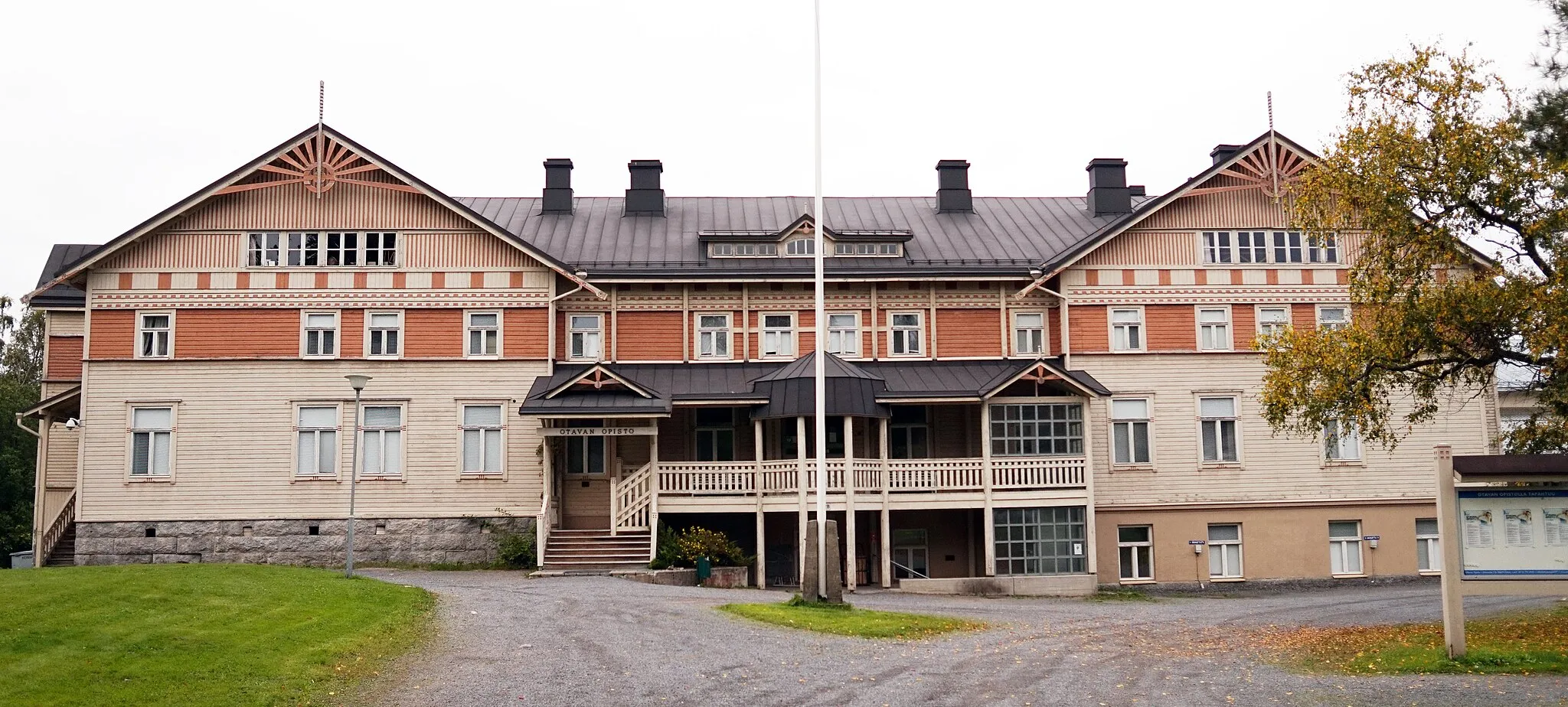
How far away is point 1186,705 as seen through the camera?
44.2 ft

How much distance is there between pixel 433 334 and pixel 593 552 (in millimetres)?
6911

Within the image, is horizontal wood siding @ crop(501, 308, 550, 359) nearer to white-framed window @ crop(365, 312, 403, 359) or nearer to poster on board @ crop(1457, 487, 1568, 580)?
white-framed window @ crop(365, 312, 403, 359)

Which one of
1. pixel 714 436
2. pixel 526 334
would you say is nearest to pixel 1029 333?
pixel 714 436

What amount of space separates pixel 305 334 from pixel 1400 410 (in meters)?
26.8

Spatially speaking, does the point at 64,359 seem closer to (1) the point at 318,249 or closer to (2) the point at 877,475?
(1) the point at 318,249

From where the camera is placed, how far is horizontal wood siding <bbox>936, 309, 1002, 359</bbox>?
32.6m

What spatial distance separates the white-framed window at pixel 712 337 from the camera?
32.4m

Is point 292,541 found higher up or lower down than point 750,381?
lower down

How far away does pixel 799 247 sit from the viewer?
33219 mm

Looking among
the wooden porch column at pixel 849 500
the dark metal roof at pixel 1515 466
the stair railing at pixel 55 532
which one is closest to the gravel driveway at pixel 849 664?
the dark metal roof at pixel 1515 466

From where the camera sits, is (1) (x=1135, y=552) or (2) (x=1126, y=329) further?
(2) (x=1126, y=329)

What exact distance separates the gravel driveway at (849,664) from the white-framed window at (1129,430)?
9.17 metres

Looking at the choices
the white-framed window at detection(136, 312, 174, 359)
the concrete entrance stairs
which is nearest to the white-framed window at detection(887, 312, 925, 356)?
the concrete entrance stairs

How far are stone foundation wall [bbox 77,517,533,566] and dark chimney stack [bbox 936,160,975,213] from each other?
50.7ft
